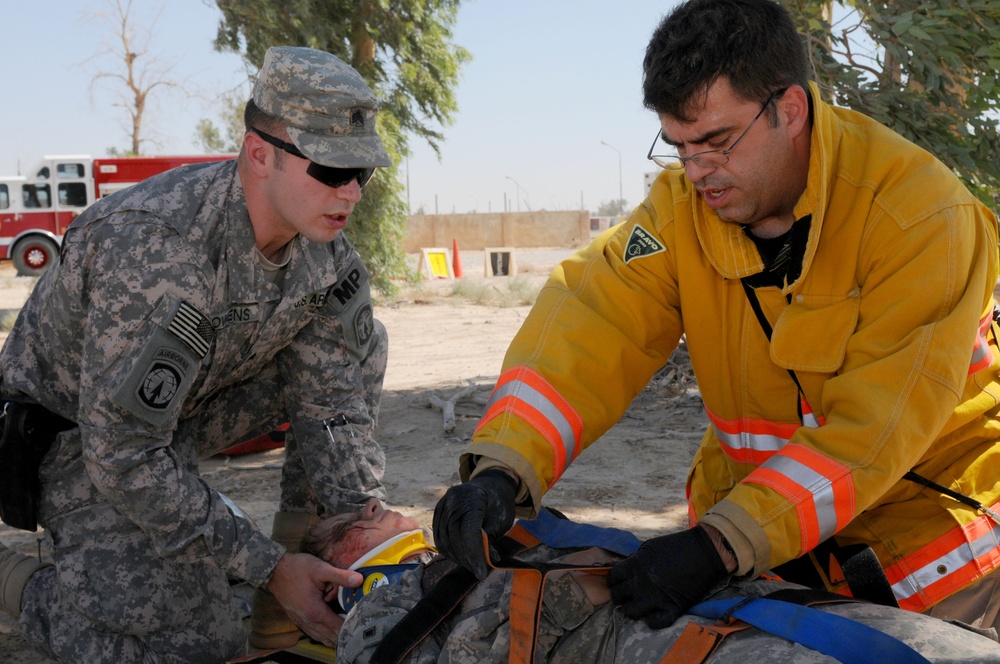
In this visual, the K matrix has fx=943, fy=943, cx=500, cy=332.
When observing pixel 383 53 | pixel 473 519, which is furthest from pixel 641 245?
pixel 383 53

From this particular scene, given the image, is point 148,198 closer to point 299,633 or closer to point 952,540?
point 299,633

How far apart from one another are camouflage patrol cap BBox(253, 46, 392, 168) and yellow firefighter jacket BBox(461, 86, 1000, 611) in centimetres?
80

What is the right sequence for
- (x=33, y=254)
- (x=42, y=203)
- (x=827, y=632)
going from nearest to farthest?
(x=827, y=632)
(x=33, y=254)
(x=42, y=203)

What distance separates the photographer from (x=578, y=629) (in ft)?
6.62

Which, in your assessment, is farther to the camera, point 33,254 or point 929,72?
point 33,254

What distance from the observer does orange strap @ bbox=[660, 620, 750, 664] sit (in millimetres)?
1754

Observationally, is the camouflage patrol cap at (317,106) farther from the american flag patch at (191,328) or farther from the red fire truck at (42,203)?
the red fire truck at (42,203)

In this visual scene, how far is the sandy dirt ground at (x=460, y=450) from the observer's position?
14.0 feet

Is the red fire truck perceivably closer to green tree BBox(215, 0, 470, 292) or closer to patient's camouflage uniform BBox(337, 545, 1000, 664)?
green tree BBox(215, 0, 470, 292)

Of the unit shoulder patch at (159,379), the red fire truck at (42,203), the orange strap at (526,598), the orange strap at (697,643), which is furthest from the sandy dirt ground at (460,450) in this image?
the red fire truck at (42,203)

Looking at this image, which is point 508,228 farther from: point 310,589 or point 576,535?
point 576,535

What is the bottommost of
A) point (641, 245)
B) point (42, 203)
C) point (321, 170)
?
point (641, 245)

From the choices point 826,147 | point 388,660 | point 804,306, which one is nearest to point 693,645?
point 388,660

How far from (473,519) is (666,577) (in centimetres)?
42
